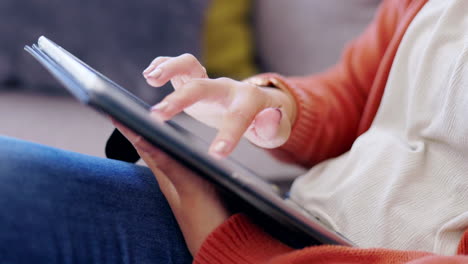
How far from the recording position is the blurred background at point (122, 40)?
41.5 inches

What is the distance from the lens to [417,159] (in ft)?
1.70

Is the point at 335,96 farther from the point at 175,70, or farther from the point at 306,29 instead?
the point at 306,29

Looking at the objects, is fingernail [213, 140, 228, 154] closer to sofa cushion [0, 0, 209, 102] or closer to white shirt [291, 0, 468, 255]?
white shirt [291, 0, 468, 255]

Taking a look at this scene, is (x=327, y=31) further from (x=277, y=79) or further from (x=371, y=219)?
(x=371, y=219)

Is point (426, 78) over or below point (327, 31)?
over

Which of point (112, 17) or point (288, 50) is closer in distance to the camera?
point (112, 17)

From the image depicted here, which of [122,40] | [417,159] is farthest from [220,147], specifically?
[122,40]

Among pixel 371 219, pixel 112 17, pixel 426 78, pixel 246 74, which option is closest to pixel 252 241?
pixel 371 219

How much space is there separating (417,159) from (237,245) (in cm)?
19

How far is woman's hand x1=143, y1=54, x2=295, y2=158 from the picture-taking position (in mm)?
413

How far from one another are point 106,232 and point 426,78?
33 centimetres

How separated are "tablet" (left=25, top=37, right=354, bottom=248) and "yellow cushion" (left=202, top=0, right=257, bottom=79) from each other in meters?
0.84

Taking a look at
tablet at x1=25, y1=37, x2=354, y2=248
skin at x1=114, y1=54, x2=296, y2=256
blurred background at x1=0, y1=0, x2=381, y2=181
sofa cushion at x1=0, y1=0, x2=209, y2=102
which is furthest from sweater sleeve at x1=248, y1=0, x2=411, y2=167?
sofa cushion at x1=0, y1=0, x2=209, y2=102

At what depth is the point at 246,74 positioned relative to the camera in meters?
1.28
